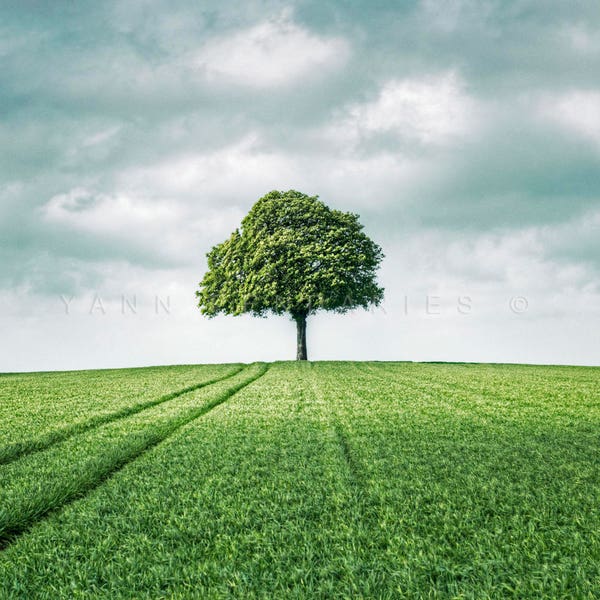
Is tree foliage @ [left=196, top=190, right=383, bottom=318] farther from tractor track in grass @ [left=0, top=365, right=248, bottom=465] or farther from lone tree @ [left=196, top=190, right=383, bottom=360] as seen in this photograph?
tractor track in grass @ [left=0, top=365, right=248, bottom=465]

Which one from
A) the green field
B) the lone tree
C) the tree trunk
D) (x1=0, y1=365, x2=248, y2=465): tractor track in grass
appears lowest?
(x1=0, y1=365, x2=248, y2=465): tractor track in grass

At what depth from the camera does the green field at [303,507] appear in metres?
4.59

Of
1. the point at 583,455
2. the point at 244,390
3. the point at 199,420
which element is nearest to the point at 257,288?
the point at 244,390

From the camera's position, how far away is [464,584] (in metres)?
4.36

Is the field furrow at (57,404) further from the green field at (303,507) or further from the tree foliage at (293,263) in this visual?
the tree foliage at (293,263)

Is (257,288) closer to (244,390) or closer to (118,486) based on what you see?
(244,390)

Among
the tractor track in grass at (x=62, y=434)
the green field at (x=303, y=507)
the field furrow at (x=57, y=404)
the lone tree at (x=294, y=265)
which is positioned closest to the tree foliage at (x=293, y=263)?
the lone tree at (x=294, y=265)

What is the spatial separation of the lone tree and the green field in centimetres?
2685

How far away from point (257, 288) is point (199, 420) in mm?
26229

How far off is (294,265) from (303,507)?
34.8 m

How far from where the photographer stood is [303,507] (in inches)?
249

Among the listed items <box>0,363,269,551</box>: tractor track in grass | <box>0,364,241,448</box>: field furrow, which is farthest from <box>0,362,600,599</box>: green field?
<box>0,364,241,448</box>: field furrow

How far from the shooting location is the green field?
4.59 metres

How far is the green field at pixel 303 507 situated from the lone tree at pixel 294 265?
26.8m
